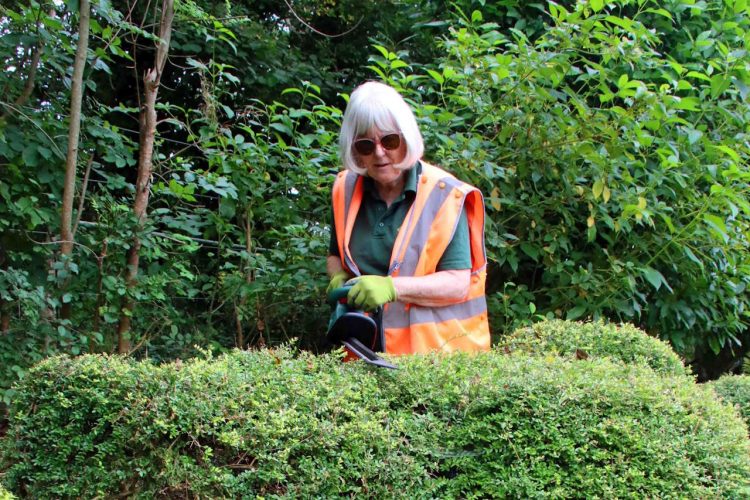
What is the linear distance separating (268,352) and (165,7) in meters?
2.46

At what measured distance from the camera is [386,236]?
2812mm

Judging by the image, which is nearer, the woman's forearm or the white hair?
the woman's forearm

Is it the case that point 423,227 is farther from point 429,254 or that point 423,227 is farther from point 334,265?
point 334,265

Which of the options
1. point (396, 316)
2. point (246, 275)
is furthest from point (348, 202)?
point (246, 275)

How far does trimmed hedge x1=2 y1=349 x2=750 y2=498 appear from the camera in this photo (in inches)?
66.7

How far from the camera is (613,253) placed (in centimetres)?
423

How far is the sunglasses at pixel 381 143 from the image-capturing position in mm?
2734

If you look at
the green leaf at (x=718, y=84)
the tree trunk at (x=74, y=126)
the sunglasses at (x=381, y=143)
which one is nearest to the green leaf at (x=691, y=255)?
the green leaf at (x=718, y=84)

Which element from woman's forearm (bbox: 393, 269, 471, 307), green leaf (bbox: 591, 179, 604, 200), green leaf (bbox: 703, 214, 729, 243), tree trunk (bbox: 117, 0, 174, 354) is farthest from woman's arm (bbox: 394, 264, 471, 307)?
green leaf (bbox: 703, 214, 729, 243)

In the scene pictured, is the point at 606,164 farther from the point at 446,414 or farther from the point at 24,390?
the point at 24,390

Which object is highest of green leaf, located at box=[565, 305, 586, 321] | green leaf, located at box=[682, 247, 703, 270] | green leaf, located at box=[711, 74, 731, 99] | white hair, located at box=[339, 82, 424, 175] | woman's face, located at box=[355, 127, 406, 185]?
green leaf, located at box=[711, 74, 731, 99]

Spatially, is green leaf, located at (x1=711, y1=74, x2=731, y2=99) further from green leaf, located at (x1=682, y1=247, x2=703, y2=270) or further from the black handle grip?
the black handle grip

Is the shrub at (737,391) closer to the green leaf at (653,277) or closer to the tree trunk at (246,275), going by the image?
the green leaf at (653,277)

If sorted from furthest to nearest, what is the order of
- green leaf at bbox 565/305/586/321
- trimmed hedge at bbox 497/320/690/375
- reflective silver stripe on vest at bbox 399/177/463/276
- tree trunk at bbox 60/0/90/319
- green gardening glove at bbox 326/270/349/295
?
green leaf at bbox 565/305/586/321 < tree trunk at bbox 60/0/90/319 < trimmed hedge at bbox 497/320/690/375 < green gardening glove at bbox 326/270/349/295 < reflective silver stripe on vest at bbox 399/177/463/276
